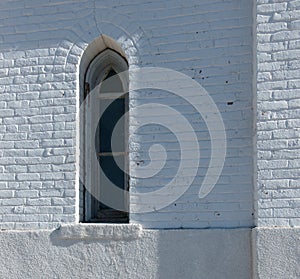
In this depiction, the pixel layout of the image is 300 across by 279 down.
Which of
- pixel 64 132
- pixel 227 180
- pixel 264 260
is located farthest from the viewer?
pixel 64 132

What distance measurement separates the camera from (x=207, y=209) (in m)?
4.45

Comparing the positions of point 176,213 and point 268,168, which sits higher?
point 268,168

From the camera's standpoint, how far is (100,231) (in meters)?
4.58

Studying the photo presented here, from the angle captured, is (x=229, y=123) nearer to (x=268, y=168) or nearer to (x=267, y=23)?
(x=268, y=168)

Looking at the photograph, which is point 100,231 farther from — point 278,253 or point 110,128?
point 278,253

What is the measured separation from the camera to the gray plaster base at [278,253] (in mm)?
4090

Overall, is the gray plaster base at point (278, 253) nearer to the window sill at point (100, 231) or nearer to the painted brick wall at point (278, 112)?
the painted brick wall at point (278, 112)

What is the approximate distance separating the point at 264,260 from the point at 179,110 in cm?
139

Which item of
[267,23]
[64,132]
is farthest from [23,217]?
[267,23]

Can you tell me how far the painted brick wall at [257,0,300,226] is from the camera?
418 cm

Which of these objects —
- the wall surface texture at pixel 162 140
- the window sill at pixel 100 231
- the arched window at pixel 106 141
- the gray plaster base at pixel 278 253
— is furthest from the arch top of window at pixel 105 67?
the gray plaster base at pixel 278 253

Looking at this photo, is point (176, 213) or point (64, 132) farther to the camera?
point (64, 132)

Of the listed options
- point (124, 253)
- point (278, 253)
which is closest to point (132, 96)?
point (124, 253)

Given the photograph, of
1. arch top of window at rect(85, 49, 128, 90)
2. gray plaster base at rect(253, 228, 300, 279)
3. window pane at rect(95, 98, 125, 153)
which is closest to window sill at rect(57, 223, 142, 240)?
window pane at rect(95, 98, 125, 153)
